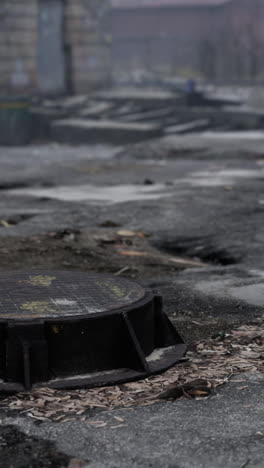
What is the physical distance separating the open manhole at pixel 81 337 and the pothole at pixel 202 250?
249 centimetres

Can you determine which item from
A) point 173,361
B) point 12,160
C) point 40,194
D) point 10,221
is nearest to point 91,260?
point 10,221

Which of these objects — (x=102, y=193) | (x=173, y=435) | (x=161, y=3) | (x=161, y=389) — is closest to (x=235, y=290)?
(x=161, y=389)

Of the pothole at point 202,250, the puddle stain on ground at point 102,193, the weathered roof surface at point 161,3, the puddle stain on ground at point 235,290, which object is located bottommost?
the puddle stain on ground at point 102,193

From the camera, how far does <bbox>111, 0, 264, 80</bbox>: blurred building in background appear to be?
1674 inches

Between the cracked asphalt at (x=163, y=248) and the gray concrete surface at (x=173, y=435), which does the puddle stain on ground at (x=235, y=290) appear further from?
the gray concrete surface at (x=173, y=435)

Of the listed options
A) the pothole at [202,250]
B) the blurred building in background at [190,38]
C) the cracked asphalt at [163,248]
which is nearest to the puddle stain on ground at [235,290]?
the cracked asphalt at [163,248]

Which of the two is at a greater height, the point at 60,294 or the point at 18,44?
the point at 18,44

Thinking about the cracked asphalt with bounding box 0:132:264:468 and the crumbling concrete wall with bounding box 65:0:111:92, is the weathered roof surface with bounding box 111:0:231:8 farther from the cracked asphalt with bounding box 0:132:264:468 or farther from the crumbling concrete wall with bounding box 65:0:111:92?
the cracked asphalt with bounding box 0:132:264:468

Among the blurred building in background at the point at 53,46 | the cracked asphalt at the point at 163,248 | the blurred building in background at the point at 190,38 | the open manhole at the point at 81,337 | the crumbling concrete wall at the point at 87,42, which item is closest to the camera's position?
the cracked asphalt at the point at 163,248

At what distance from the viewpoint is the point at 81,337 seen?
14.5 feet

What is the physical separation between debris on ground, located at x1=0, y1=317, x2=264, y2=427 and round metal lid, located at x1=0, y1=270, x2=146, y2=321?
43 cm

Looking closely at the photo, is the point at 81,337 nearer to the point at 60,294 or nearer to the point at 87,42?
the point at 60,294

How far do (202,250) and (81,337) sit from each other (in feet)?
11.5

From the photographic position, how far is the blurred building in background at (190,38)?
42531mm
